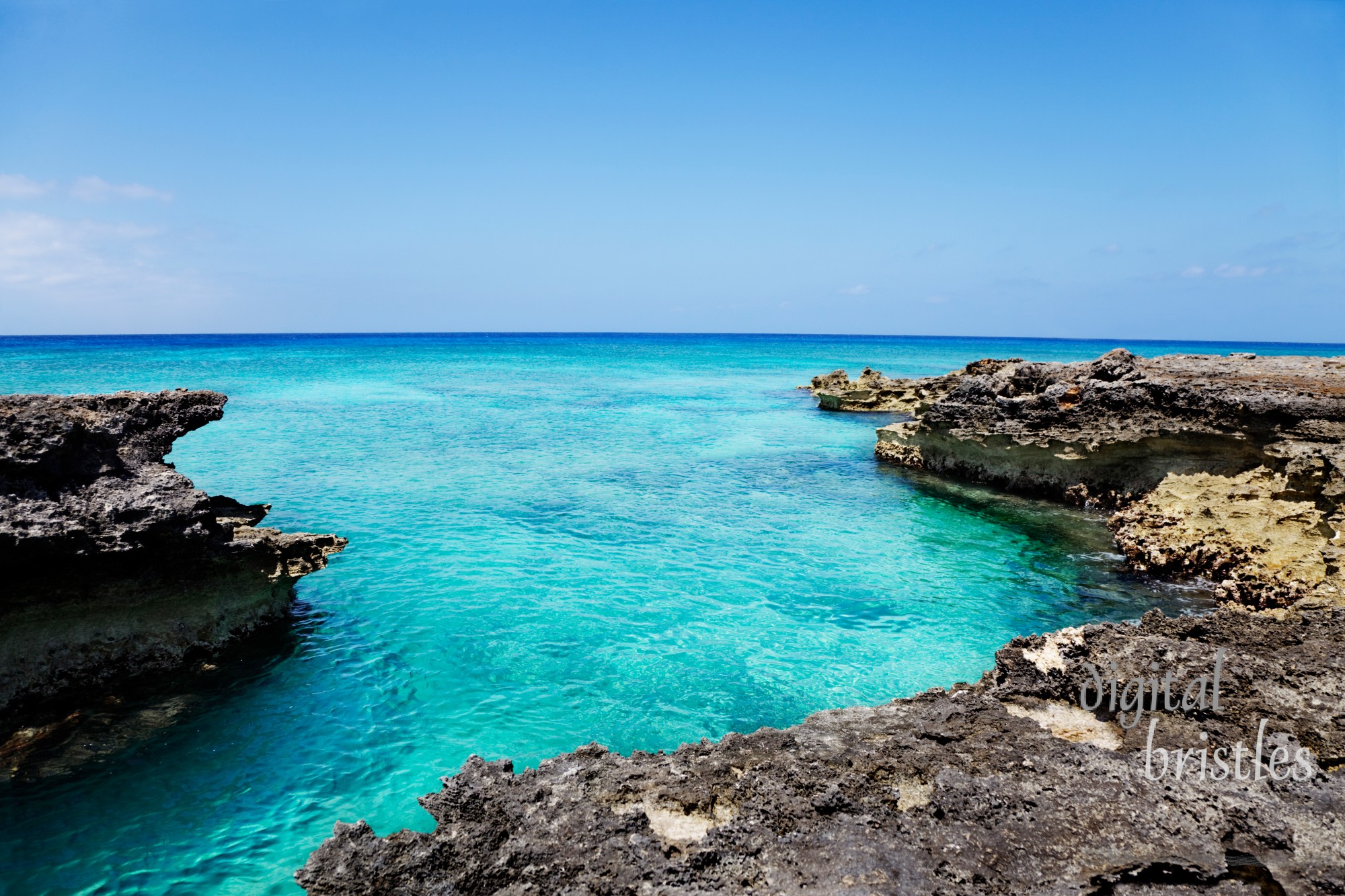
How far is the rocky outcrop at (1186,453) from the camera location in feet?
33.0

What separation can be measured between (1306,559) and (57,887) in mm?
13238

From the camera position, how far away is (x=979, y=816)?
11.7ft

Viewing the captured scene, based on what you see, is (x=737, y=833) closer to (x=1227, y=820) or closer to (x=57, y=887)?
(x=1227, y=820)

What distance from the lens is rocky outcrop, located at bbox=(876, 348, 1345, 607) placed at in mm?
10047

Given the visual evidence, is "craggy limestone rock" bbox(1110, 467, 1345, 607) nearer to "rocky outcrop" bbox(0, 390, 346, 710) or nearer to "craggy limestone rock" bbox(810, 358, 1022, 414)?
"rocky outcrop" bbox(0, 390, 346, 710)

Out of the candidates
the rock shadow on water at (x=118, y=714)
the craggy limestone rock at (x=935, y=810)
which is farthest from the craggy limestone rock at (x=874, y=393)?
the rock shadow on water at (x=118, y=714)

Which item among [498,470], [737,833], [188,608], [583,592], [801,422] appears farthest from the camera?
[801,422]

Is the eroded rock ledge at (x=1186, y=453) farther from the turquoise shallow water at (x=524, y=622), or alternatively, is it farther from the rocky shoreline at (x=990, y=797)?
the rocky shoreline at (x=990, y=797)

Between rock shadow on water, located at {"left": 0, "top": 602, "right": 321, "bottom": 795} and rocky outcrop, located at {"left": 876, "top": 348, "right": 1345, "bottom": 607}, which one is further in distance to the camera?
rocky outcrop, located at {"left": 876, "top": 348, "right": 1345, "bottom": 607}

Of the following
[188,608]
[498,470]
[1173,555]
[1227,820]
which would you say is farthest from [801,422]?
[1227,820]

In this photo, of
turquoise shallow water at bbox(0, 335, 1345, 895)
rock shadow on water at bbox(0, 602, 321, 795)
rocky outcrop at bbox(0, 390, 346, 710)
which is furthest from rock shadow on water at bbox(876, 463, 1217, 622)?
rocky outcrop at bbox(0, 390, 346, 710)

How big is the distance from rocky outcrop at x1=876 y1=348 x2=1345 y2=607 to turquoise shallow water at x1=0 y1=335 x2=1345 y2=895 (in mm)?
887

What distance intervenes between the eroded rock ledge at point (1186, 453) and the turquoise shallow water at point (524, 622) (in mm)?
890

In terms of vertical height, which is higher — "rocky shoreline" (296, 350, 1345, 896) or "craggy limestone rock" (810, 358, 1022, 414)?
"craggy limestone rock" (810, 358, 1022, 414)
